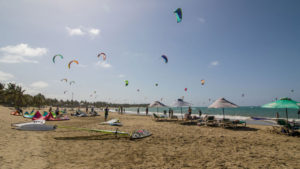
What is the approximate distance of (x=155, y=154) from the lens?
5.59 metres

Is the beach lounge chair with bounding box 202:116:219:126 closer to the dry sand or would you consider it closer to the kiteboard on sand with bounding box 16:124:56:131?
the dry sand

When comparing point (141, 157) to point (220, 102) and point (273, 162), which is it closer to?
point (273, 162)

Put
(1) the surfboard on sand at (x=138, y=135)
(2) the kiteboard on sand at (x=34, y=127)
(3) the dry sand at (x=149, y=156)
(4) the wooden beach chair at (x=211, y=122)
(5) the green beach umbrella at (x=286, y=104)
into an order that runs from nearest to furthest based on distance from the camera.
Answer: (3) the dry sand at (x=149, y=156) → (1) the surfboard on sand at (x=138, y=135) → (2) the kiteboard on sand at (x=34, y=127) → (5) the green beach umbrella at (x=286, y=104) → (4) the wooden beach chair at (x=211, y=122)

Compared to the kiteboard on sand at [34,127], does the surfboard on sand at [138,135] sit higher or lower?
lower

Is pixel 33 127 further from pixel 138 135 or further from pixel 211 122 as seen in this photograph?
pixel 211 122

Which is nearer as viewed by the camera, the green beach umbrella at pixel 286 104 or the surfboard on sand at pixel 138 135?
the surfboard on sand at pixel 138 135

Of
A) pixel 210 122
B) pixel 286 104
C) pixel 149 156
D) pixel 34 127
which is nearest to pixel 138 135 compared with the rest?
pixel 149 156

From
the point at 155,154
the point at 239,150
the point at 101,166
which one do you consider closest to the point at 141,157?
the point at 155,154

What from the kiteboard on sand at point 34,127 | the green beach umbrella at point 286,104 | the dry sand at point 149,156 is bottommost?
the dry sand at point 149,156

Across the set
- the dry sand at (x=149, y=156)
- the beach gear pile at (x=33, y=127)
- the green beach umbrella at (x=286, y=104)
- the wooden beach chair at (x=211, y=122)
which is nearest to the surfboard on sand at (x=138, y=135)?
the dry sand at (x=149, y=156)

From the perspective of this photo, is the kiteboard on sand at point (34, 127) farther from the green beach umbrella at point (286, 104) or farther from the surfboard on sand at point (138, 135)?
the green beach umbrella at point (286, 104)

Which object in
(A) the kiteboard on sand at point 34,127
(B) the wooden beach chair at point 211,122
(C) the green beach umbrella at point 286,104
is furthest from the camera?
(B) the wooden beach chair at point 211,122

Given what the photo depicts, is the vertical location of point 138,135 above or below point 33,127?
below

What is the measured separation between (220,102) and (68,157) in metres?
11.3
